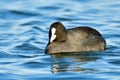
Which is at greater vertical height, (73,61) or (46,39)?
(46,39)

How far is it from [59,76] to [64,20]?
23.3 feet

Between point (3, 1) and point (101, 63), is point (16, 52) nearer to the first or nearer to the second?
point (101, 63)

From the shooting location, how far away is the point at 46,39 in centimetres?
1669

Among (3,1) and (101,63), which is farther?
(3,1)

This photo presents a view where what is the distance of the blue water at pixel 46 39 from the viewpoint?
42.5 ft

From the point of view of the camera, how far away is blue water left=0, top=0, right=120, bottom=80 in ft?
42.5

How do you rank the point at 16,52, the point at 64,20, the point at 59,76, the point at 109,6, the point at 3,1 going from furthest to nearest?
the point at 3,1 → the point at 109,6 → the point at 64,20 → the point at 16,52 → the point at 59,76

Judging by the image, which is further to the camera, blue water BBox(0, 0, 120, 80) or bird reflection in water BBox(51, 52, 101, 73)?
bird reflection in water BBox(51, 52, 101, 73)

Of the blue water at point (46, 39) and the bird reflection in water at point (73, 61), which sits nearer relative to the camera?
the blue water at point (46, 39)

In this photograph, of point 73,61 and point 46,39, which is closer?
point 73,61

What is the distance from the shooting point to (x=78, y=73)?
12820mm

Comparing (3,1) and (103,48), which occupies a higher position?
(3,1)

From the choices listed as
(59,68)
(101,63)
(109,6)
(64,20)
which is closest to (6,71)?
(59,68)

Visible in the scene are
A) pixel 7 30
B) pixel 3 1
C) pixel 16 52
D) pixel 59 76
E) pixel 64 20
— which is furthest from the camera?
pixel 3 1
